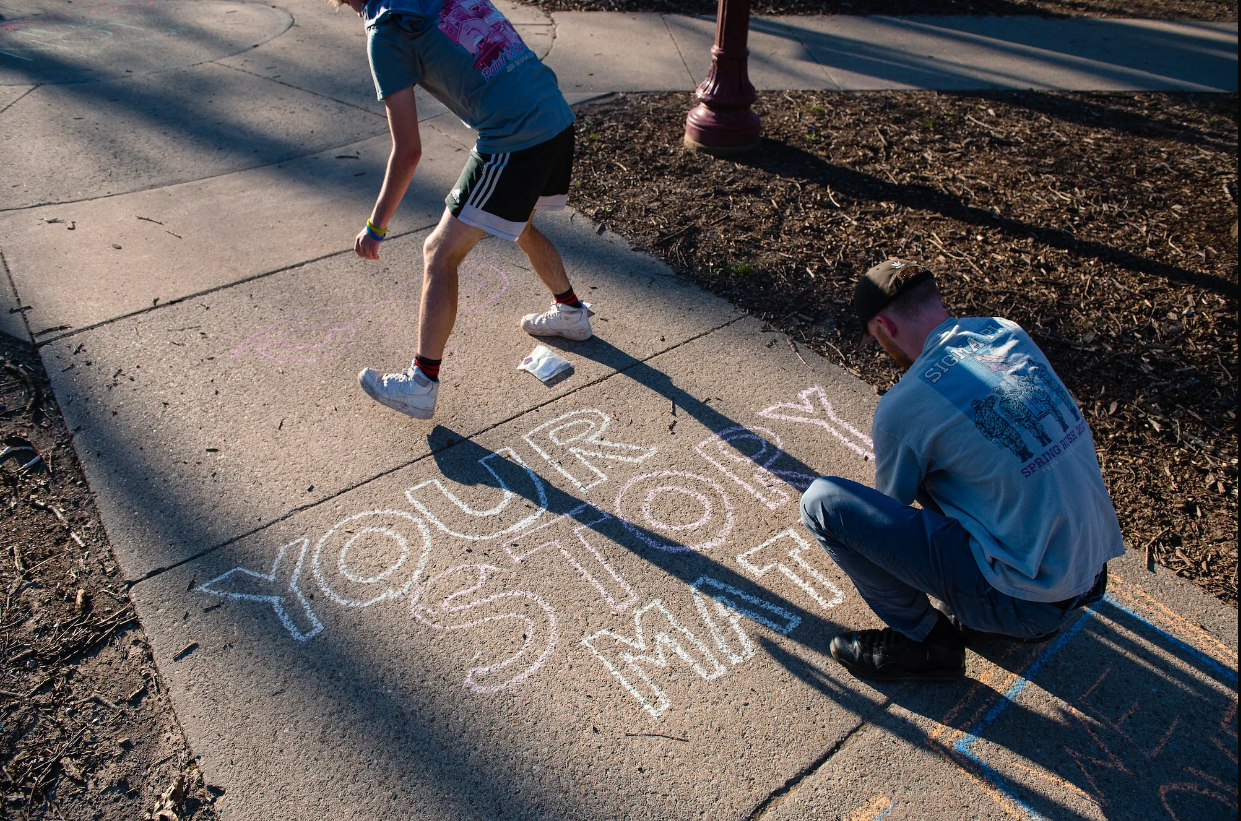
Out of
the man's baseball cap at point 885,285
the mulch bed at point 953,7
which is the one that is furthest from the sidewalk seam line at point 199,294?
the mulch bed at point 953,7

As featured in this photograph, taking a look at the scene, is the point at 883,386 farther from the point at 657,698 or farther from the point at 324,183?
the point at 324,183

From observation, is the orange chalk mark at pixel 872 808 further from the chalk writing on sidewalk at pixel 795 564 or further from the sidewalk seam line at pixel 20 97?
the sidewalk seam line at pixel 20 97

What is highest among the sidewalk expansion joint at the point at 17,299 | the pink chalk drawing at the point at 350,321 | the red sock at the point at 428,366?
the red sock at the point at 428,366

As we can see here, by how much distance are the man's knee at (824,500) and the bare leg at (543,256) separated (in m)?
1.75

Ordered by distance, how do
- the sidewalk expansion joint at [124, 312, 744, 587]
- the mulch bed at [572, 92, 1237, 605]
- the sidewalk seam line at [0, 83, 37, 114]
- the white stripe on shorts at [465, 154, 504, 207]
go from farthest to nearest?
the sidewalk seam line at [0, 83, 37, 114] → the mulch bed at [572, 92, 1237, 605] → the white stripe on shorts at [465, 154, 504, 207] → the sidewalk expansion joint at [124, 312, 744, 587]

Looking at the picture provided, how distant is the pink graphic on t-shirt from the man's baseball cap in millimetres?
1541

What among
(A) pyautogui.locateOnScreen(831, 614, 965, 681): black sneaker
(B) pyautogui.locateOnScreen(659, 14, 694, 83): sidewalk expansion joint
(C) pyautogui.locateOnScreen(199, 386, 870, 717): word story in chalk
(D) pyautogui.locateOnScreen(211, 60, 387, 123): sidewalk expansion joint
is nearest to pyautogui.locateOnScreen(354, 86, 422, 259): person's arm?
(C) pyautogui.locateOnScreen(199, 386, 870, 717): word story in chalk

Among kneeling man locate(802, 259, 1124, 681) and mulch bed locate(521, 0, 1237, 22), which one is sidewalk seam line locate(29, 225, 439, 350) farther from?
mulch bed locate(521, 0, 1237, 22)

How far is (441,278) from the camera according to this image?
10.3 feet

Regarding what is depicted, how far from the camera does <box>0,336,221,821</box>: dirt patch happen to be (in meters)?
2.07

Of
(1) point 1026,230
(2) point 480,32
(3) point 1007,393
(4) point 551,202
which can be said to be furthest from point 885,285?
(1) point 1026,230

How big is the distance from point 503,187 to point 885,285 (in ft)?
4.97

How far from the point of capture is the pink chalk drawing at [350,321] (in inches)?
144

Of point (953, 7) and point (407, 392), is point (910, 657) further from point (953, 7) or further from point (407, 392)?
point (953, 7)
